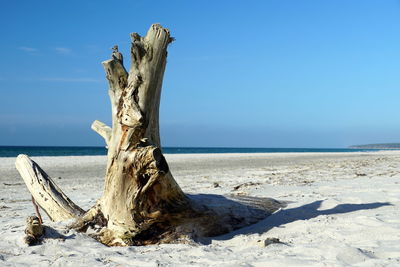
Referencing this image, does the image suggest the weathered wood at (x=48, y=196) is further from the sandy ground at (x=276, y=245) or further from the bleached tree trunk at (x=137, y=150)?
the bleached tree trunk at (x=137, y=150)

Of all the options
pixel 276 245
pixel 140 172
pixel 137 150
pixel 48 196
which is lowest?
pixel 276 245

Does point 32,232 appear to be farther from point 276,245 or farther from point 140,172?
point 276,245

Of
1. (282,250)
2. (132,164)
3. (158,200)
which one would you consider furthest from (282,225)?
(132,164)

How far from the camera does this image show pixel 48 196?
16.0 feet

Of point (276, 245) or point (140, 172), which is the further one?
point (140, 172)

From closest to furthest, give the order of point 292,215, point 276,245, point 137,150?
point 276,245, point 137,150, point 292,215

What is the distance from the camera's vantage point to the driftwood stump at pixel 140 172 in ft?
12.7

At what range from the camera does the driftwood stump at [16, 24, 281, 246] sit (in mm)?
3883

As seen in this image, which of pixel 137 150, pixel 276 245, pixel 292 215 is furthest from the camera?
pixel 292 215

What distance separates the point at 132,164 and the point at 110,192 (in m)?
0.45

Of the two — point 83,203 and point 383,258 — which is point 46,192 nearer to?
point 83,203

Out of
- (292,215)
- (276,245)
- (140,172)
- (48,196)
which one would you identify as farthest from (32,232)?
(292,215)

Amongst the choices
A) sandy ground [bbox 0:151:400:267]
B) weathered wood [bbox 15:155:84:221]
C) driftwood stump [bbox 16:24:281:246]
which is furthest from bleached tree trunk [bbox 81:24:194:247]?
weathered wood [bbox 15:155:84:221]

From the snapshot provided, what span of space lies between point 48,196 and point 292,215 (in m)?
3.02
